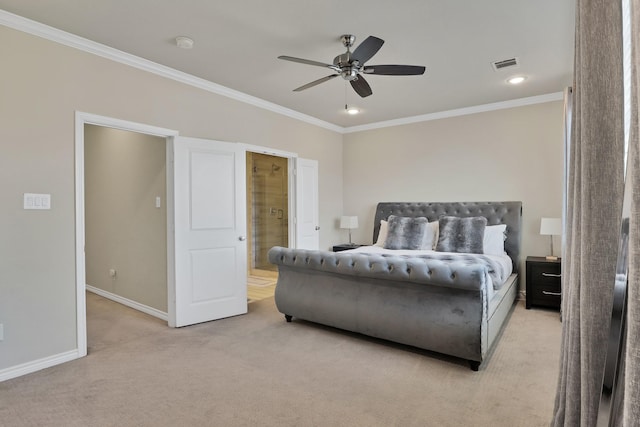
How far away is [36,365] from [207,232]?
6.07 feet

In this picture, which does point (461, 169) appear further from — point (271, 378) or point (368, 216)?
point (271, 378)

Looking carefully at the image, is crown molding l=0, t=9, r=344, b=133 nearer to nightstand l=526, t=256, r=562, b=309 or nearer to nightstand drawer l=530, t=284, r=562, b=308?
nightstand l=526, t=256, r=562, b=309

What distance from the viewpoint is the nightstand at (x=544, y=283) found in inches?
163

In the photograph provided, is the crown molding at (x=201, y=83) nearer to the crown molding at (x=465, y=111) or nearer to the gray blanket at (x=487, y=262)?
the crown molding at (x=465, y=111)

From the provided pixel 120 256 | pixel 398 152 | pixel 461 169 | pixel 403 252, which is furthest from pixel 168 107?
pixel 461 169

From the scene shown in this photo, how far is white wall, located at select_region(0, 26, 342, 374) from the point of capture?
263cm

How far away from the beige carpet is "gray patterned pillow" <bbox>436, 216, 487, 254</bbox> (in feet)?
3.71

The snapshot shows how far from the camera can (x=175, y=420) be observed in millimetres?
2070

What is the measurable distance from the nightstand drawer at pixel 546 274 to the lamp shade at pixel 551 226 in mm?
401

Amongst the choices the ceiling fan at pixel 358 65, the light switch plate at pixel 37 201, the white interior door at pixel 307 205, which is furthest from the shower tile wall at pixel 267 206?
the light switch plate at pixel 37 201

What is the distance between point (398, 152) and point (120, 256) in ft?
14.8

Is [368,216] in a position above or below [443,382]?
above

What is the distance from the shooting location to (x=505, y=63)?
11.6ft

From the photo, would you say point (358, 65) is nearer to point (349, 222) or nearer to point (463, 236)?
point (463, 236)
